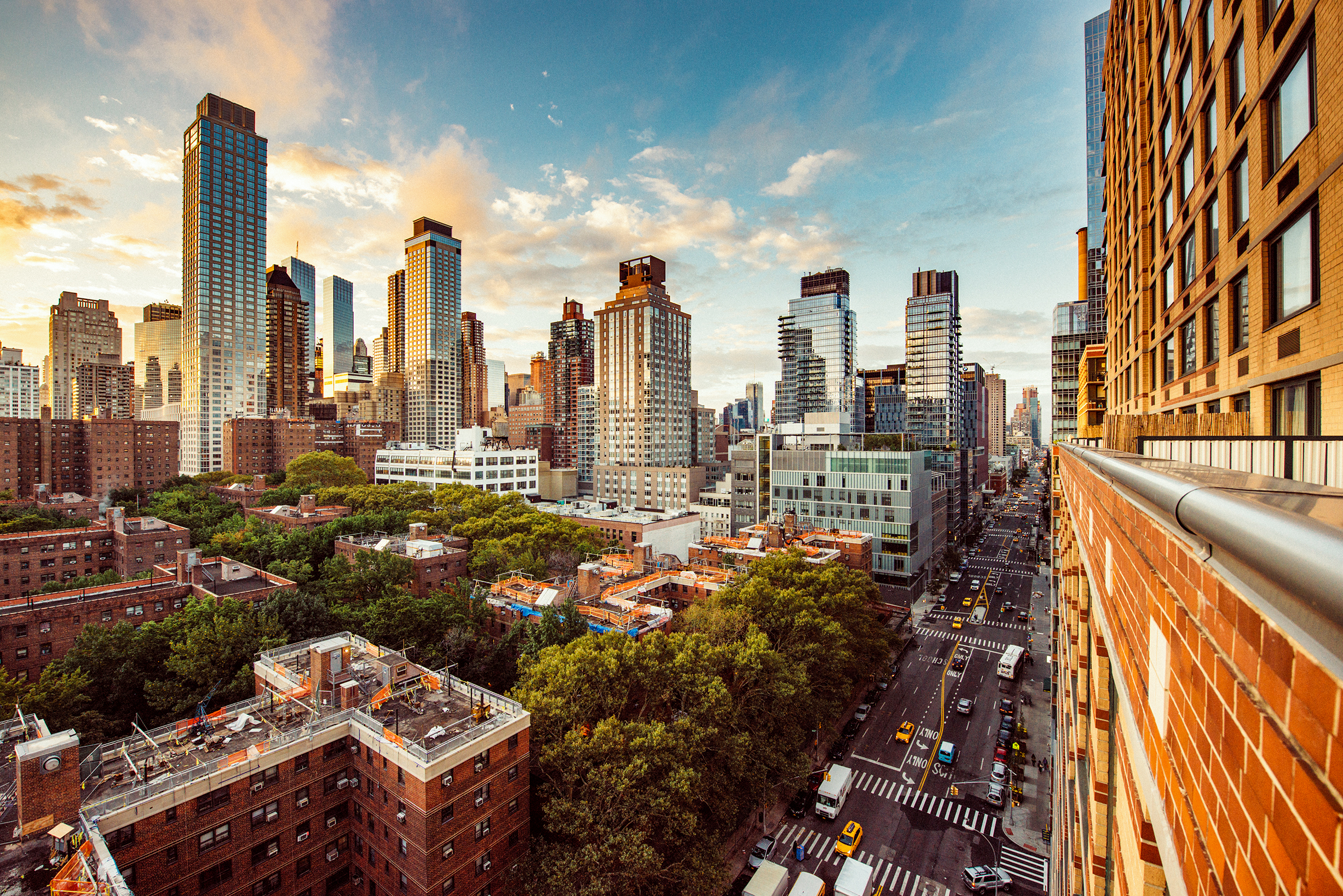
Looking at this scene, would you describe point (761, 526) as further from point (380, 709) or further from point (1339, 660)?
point (1339, 660)

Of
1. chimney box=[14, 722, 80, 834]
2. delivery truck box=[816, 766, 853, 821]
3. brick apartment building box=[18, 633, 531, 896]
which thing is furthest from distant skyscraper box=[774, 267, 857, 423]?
chimney box=[14, 722, 80, 834]

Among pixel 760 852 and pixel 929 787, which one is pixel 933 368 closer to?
pixel 929 787

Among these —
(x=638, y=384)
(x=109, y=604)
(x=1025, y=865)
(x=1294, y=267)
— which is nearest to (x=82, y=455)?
(x=109, y=604)

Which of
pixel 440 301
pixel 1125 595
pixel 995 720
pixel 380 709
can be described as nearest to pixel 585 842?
pixel 380 709

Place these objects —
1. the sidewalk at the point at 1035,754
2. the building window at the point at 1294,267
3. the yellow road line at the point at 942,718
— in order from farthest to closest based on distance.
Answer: the yellow road line at the point at 942,718 → the sidewalk at the point at 1035,754 → the building window at the point at 1294,267

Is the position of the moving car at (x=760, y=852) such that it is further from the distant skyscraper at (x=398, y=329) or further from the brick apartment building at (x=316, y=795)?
the distant skyscraper at (x=398, y=329)

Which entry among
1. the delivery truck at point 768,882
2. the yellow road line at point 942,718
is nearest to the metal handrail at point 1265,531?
the delivery truck at point 768,882
